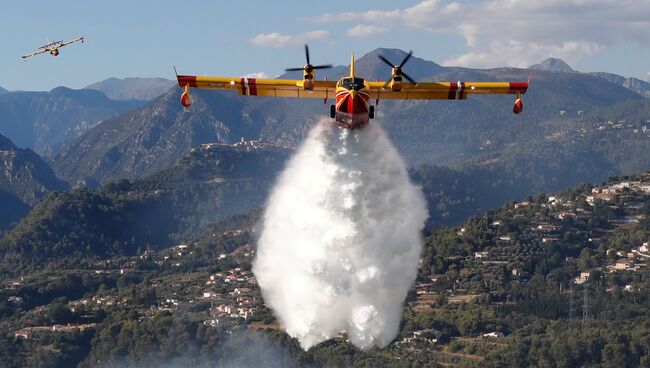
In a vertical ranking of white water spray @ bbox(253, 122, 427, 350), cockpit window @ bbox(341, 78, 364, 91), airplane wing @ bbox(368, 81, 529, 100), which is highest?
cockpit window @ bbox(341, 78, 364, 91)

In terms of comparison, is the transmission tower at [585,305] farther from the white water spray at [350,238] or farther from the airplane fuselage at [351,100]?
the airplane fuselage at [351,100]

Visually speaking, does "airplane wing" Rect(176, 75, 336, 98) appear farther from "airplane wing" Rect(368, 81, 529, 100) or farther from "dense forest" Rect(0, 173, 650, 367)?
"dense forest" Rect(0, 173, 650, 367)

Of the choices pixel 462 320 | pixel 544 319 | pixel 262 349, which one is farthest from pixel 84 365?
pixel 544 319

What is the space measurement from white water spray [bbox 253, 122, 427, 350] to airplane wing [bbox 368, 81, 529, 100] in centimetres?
440

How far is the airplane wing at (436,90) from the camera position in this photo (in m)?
78.2

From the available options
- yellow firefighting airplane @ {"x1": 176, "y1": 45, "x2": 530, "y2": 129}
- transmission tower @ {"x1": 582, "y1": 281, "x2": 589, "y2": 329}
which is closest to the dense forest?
transmission tower @ {"x1": 582, "y1": 281, "x2": 589, "y2": 329}

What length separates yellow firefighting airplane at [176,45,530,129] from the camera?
7294cm

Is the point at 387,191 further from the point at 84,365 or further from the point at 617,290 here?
the point at 617,290

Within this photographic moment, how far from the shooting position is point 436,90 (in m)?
81.8

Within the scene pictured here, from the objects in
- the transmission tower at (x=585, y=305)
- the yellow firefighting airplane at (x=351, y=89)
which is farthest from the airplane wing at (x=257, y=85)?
the transmission tower at (x=585, y=305)

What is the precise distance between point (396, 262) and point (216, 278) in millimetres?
111212

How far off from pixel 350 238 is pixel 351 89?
15.5 m

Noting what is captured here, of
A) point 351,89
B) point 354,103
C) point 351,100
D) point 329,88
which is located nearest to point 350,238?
point 329,88

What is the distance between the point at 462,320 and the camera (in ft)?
465
